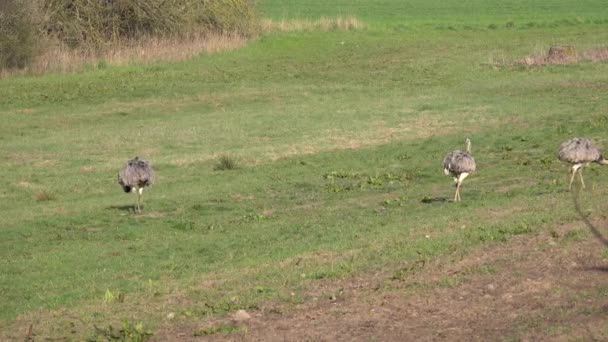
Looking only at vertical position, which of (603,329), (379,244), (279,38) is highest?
(603,329)

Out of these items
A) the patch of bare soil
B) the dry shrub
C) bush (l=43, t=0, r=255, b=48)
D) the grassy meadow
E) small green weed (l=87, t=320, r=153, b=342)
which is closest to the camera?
the patch of bare soil

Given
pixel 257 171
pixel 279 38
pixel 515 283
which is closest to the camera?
pixel 515 283

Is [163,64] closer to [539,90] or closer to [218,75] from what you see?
[218,75]

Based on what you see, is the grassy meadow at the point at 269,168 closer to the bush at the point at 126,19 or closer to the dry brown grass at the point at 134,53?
the dry brown grass at the point at 134,53

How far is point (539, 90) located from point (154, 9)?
1647 cm

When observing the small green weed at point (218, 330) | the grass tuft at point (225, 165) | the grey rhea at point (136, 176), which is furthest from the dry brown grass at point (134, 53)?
the small green weed at point (218, 330)

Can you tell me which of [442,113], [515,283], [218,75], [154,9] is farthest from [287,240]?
[154,9]

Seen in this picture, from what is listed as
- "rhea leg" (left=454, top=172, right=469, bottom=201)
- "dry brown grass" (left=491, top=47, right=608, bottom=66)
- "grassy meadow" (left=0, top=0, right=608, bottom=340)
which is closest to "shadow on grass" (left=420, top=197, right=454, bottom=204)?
"grassy meadow" (left=0, top=0, right=608, bottom=340)

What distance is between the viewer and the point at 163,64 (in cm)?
4266

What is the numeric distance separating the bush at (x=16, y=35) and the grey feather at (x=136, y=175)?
21.5 metres

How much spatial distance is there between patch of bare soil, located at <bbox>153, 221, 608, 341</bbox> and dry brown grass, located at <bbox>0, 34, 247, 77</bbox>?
29.9 meters

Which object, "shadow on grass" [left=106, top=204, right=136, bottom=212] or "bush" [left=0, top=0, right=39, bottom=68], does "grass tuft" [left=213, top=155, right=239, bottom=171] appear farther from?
"bush" [left=0, top=0, right=39, bottom=68]

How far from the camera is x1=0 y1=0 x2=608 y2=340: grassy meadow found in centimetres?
1348

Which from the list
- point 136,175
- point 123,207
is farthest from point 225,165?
point 136,175
